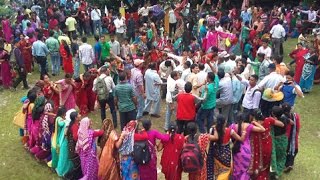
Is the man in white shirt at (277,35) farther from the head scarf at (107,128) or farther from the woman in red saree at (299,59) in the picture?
the head scarf at (107,128)

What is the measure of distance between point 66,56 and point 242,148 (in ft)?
26.3

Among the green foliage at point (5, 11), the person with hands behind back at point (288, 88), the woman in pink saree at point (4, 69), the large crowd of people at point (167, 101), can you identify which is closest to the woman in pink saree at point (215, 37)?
the large crowd of people at point (167, 101)

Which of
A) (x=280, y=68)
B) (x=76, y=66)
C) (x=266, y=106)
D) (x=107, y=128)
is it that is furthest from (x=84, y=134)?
(x=76, y=66)

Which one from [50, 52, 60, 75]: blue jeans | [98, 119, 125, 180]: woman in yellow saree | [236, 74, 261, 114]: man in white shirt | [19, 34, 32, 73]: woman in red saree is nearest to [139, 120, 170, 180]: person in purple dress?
[98, 119, 125, 180]: woman in yellow saree

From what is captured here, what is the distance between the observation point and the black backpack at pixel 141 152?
6855 mm

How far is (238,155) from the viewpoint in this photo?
23.3 feet

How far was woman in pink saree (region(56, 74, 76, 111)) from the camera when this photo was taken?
393 inches

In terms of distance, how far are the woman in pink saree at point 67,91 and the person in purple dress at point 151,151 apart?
11.7 ft

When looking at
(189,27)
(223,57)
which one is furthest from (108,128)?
(189,27)

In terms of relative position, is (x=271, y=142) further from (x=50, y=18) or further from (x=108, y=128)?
(x=50, y=18)

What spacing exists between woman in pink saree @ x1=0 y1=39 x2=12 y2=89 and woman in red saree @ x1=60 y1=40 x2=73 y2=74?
159cm

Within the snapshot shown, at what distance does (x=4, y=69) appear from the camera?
12.9 m

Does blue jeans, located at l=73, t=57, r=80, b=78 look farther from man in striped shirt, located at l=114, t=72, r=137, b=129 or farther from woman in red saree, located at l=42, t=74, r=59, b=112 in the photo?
man in striped shirt, located at l=114, t=72, r=137, b=129

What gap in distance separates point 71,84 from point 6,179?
2.69 meters
